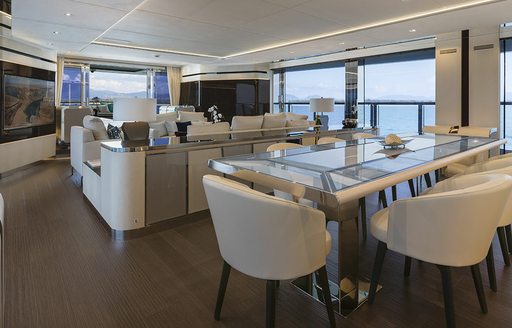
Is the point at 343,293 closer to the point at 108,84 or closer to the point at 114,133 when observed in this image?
the point at 114,133

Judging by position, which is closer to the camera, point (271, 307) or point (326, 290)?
point (271, 307)

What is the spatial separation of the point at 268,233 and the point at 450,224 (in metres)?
0.85

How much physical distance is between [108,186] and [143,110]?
90 cm

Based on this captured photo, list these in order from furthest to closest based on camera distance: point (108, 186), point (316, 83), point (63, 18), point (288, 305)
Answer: point (316, 83) < point (63, 18) < point (108, 186) < point (288, 305)

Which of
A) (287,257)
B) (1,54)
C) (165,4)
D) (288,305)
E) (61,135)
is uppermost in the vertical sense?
(165,4)

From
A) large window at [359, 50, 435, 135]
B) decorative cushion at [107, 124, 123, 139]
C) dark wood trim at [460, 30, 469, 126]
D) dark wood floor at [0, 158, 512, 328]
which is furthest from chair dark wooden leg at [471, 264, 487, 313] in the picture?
large window at [359, 50, 435, 135]

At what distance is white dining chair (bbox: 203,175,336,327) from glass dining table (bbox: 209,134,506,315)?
16 cm

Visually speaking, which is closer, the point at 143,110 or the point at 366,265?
the point at 366,265

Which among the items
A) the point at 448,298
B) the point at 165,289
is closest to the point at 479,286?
the point at 448,298

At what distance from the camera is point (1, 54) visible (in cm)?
562

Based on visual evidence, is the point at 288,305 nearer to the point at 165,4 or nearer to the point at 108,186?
the point at 108,186

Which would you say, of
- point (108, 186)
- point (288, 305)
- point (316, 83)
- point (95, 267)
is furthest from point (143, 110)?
point (316, 83)

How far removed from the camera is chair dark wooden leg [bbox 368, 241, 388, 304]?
6.15 ft

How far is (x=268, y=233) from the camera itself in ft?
4.61
